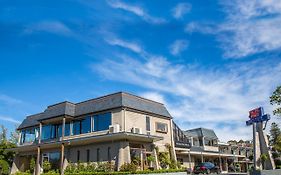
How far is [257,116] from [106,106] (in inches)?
623

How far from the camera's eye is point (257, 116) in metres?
29.8

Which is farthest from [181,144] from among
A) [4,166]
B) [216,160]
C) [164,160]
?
[4,166]

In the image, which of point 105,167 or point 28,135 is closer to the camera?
point 105,167

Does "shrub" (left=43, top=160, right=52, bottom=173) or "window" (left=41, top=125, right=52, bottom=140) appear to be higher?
"window" (left=41, top=125, right=52, bottom=140)

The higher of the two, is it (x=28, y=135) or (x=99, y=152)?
(x=28, y=135)

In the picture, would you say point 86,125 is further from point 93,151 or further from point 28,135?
point 28,135

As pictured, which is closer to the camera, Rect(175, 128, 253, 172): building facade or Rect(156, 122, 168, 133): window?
Rect(156, 122, 168, 133): window

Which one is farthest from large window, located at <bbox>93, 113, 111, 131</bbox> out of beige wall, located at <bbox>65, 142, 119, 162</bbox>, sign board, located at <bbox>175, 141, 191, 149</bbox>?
sign board, located at <bbox>175, 141, 191, 149</bbox>

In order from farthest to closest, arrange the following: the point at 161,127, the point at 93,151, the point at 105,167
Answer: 1. the point at 161,127
2. the point at 93,151
3. the point at 105,167

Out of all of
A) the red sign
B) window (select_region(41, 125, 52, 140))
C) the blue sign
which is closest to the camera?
the blue sign

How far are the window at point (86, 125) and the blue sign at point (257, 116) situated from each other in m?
17.1

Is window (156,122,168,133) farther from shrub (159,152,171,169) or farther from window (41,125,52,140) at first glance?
window (41,125,52,140)

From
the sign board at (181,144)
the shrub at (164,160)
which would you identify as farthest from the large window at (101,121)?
the sign board at (181,144)

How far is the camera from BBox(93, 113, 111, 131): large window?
1157 inches
